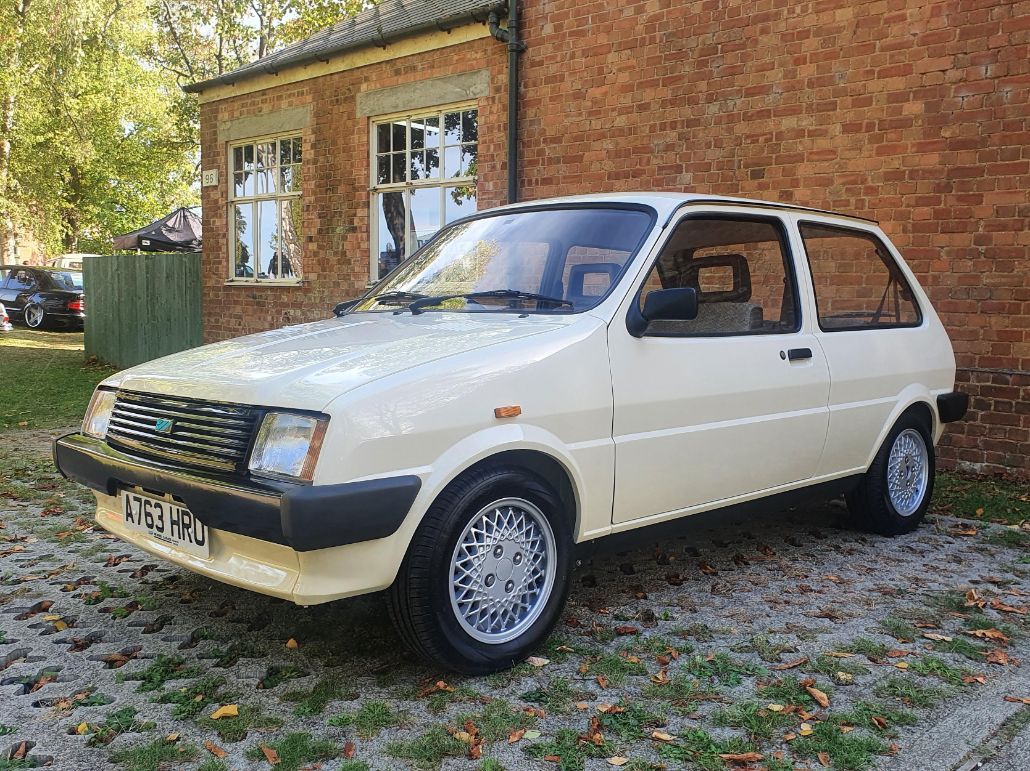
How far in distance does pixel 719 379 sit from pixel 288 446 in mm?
2010

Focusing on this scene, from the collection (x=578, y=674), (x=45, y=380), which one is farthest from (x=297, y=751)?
(x=45, y=380)

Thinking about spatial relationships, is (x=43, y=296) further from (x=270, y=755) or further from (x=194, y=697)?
(x=270, y=755)

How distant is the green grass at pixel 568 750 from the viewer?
273cm

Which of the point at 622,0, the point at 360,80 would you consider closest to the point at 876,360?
the point at 622,0

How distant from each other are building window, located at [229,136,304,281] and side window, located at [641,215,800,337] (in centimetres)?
919

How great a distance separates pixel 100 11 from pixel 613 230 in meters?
32.0

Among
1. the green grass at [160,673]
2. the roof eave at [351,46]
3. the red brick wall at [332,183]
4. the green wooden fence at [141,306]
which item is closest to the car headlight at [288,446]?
the green grass at [160,673]

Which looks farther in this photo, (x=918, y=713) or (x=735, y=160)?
(x=735, y=160)

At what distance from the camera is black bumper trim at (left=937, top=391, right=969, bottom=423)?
551cm

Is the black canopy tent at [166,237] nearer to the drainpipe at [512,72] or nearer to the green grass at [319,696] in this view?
the drainpipe at [512,72]

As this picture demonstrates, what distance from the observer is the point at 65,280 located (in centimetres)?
2545

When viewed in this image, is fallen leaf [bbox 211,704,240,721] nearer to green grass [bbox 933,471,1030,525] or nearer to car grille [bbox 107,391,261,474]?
car grille [bbox 107,391,261,474]

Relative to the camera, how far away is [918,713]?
3.07 m

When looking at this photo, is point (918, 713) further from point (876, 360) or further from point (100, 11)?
point (100, 11)
